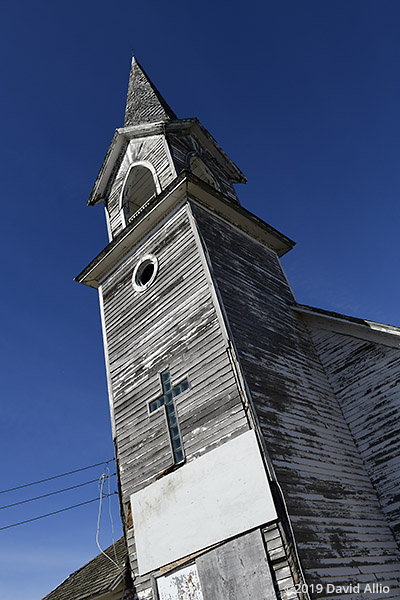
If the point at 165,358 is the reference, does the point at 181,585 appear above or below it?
below

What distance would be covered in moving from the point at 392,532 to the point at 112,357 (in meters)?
7.26

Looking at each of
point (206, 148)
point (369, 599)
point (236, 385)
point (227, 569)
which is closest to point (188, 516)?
point (227, 569)

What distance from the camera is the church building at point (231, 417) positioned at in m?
7.01

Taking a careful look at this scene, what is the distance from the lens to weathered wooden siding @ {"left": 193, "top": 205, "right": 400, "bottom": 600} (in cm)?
716

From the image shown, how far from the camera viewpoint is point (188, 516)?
7.70 metres

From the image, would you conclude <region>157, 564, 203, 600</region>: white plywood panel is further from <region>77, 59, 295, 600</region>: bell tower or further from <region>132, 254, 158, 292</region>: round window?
<region>132, 254, 158, 292</region>: round window

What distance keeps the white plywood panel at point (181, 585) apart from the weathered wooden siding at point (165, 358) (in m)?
0.44

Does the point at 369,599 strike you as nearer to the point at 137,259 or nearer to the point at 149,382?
the point at 149,382

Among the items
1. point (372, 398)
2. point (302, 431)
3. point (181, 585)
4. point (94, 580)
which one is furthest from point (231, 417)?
point (94, 580)

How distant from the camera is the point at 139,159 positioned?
1443 centimetres

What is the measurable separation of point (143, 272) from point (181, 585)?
7252 millimetres

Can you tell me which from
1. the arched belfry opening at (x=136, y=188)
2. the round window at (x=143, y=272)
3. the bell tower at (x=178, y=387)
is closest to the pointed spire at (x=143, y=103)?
the bell tower at (x=178, y=387)

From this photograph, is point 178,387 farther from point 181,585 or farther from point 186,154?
point 186,154

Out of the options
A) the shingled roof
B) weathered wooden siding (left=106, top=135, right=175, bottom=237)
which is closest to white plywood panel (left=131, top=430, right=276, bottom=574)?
the shingled roof
